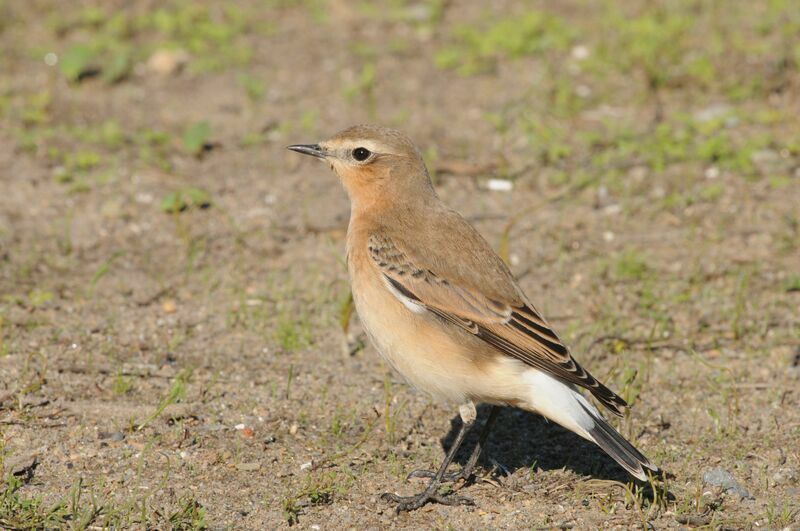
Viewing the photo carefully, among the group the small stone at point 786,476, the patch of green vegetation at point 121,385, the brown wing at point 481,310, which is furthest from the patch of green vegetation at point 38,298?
the small stone at point 786,476

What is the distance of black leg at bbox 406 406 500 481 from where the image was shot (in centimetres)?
644

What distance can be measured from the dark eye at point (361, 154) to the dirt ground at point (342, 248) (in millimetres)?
847

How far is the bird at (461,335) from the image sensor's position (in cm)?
601

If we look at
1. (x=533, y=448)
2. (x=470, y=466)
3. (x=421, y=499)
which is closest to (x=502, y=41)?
(x=533, y=448)

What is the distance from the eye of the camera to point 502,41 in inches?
464

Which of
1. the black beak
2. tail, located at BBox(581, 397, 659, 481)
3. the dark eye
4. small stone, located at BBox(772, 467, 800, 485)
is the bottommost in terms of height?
small stone, located at BBox(772, 467, 800, 485)

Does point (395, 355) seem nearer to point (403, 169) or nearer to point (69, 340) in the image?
point (403, 169)

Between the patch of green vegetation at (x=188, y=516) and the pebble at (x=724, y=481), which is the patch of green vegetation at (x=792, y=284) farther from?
the patch of green vegetation at (x=188, y=516)

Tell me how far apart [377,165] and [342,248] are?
6.54 feet

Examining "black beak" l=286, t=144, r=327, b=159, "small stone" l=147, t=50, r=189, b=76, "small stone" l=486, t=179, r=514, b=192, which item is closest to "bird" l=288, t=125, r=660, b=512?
"black beak" l=286, t=144, r=327, b=159

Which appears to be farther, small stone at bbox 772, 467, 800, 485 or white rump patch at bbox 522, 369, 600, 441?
small stone at bbox 772, 467, 800, 485

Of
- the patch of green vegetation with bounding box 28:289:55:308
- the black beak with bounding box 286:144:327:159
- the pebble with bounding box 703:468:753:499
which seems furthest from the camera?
the patch of green vegetation with bounding box 28:289:55:308

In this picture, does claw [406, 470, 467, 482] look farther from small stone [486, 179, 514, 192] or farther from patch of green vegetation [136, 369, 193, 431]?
small stone [486, 179, 514, 192]

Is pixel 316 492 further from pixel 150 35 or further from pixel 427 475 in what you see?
pixel 150 35
